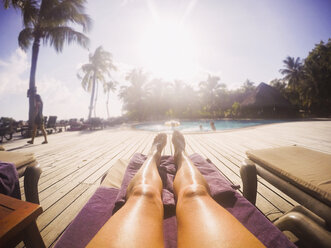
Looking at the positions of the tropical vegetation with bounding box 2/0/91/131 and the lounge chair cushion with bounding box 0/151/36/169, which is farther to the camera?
the tropical vegetation with bounding box 2/0/91/131

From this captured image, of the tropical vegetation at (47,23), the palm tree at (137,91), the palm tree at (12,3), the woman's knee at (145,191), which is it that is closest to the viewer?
the woman's knee at (145,191)

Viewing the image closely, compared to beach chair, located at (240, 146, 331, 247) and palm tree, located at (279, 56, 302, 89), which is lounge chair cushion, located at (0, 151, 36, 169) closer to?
beach chair, located at (240, 146, 331, 247)

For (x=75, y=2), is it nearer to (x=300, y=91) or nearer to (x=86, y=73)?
(x=86, y=73)

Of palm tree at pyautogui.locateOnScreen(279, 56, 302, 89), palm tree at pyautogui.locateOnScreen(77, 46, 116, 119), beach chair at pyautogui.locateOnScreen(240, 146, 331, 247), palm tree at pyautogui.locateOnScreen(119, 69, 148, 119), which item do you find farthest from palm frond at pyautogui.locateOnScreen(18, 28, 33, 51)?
palm tree at pyautogui.locateOnScreen(279, 56, 302, 89)

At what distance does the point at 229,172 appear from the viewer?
7.04ft

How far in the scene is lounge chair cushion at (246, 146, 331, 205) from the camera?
76 cm

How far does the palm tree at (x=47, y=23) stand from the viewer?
6572mm

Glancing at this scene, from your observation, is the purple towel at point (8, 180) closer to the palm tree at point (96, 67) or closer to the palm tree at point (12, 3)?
the palm tree at point (12, 3)

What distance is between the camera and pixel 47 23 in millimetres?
6832

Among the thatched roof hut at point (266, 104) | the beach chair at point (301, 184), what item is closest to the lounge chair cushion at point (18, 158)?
the beach chair at point (301, 184)

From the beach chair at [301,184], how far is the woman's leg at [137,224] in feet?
2.68

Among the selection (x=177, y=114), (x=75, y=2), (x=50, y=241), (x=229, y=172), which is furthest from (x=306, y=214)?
(x=177, y=114)

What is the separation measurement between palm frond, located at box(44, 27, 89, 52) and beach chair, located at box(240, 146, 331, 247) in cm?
1131

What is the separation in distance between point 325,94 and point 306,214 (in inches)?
1094
